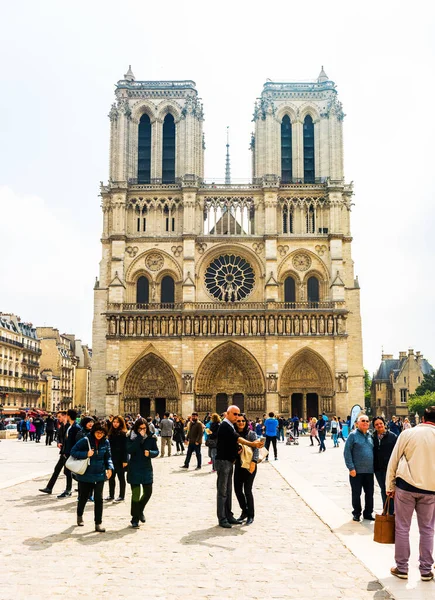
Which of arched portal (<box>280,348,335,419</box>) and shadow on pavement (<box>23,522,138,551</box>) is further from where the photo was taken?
arched portal (<box>280,348,335,419</box>)

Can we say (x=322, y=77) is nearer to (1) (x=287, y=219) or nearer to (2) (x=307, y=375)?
(1) (x=287, y=219)

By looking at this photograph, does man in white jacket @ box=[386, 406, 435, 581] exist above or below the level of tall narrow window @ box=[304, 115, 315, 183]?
below

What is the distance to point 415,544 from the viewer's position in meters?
7.65

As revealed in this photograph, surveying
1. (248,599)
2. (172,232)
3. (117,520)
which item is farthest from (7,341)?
(248,599)

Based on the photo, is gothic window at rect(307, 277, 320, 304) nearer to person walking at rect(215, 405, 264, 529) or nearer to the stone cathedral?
the stone cathedral

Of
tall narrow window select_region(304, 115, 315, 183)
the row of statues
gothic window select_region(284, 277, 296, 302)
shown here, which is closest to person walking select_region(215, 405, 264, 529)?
the row of statues

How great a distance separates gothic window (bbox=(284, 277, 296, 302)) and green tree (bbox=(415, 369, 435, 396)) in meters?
17.6

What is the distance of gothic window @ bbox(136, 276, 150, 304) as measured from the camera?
137ft

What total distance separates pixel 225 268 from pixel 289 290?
4181mm

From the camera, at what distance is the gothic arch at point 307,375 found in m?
39.7

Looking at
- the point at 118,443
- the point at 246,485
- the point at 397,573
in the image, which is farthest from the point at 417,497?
the point at 118,443

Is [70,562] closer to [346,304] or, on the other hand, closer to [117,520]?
[117,520]

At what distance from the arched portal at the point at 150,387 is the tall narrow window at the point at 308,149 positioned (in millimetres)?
15203

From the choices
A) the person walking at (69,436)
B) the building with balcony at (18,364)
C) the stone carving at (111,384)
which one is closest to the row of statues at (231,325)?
the stone carving at (111,384)
